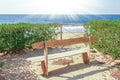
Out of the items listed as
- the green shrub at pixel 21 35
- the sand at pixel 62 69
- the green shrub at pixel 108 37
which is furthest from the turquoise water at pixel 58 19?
the sand at pixel 62 69

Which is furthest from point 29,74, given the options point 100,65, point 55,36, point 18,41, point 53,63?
point 55,36

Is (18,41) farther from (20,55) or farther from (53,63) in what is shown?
(53,63)

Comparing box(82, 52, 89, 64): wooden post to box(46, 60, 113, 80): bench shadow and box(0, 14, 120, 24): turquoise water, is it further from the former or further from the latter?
box(0, 14, 120, 24): turquoise water

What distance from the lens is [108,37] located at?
11.2 m

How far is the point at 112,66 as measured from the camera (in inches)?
399

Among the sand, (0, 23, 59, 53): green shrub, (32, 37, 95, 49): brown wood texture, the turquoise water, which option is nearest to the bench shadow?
the sand

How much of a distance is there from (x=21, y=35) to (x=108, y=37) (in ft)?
11.8

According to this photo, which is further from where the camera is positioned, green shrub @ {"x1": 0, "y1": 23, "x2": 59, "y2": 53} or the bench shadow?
green shrub @ {"x1": 0, "y1": 23, "x2": 59, "y2": 53}

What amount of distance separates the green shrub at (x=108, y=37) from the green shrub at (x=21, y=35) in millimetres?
2104

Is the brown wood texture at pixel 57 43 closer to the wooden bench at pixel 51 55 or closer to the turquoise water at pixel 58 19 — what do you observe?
the wooden bench at pixel 51 55

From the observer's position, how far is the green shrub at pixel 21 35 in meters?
11.9

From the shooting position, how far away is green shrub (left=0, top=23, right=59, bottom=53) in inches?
468

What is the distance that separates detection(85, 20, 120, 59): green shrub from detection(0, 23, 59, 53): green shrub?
2.10 metres

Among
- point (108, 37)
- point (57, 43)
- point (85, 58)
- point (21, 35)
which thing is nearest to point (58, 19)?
point (21, 35)
